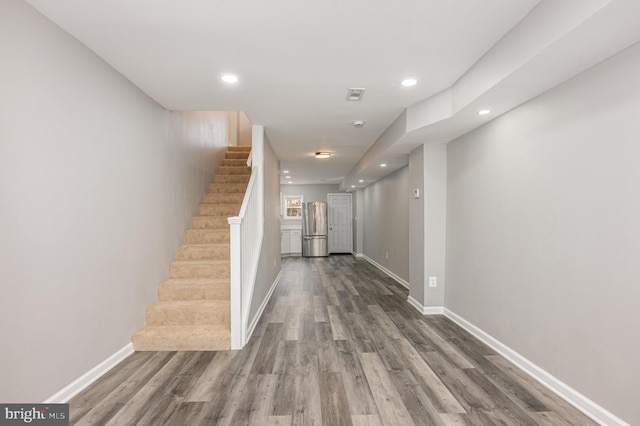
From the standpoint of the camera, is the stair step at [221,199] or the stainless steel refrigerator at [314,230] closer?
the stair step at [221,199]

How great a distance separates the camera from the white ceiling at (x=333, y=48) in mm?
1700

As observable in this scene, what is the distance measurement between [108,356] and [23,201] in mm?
1389

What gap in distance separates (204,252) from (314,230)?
6002 millimetres

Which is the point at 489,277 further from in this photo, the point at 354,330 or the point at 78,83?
the point at 78,83

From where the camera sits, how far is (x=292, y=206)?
1026 centimetres

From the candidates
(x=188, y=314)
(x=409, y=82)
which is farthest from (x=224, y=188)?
(x=409, y=82)

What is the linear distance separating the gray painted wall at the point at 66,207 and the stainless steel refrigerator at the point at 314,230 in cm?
647

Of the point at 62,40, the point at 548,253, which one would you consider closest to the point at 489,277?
the point at 548,253

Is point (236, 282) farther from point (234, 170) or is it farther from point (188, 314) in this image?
point (234, 170)

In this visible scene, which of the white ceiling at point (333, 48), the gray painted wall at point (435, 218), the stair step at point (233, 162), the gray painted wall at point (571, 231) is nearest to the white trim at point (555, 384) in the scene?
the gray painted wall at point (571, 231)

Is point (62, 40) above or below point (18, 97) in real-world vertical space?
above

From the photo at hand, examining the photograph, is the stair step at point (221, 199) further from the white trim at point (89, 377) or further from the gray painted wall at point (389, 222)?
the gray painted wall at point (389, 222)

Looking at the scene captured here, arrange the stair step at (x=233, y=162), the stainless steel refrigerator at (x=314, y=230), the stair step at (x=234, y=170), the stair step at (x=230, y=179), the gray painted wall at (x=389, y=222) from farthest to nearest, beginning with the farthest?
the stainless steel refrigerator at (x=314, y=230), the stair step at (x=233, y=162), the gray painted wall at (x=389, y=222), the stair step at (x=234, y=170), the stair step at (x=230, y=179)

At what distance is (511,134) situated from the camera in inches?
104
